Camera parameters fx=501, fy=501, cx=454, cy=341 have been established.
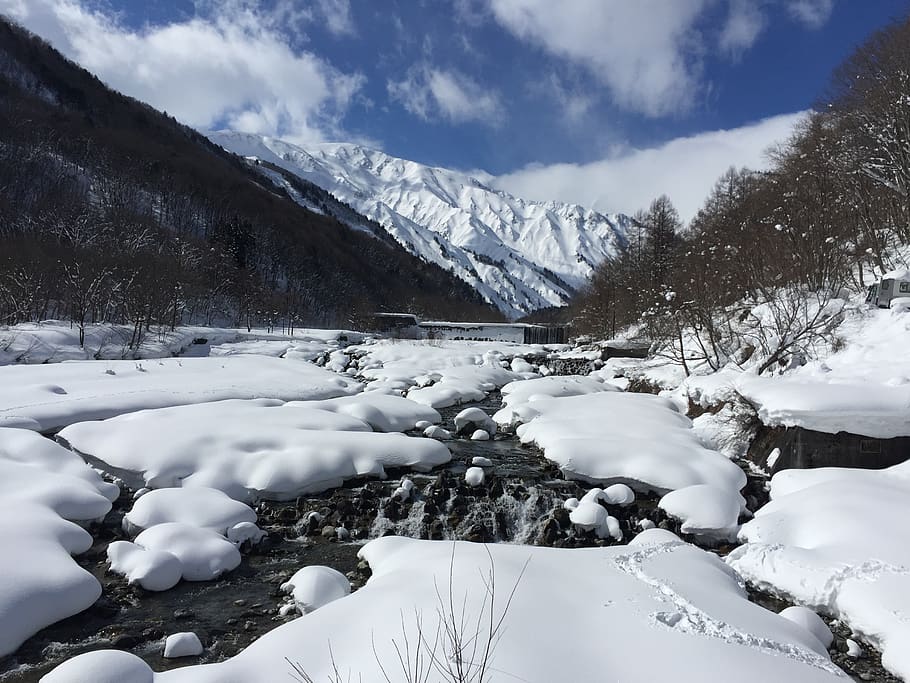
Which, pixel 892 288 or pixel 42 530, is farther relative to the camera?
pixel 892 288

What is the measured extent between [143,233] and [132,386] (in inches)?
2056

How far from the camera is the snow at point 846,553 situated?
19.7 feet

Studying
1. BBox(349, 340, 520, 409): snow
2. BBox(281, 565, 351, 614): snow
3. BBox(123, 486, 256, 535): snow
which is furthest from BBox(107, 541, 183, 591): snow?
BBox(349, 340, 520, 409): snow

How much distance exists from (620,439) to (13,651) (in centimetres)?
1158

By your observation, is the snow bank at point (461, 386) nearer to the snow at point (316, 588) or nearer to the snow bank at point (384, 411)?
the snow bank at point (384, 411)

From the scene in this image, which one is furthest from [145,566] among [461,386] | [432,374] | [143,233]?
[143,233]

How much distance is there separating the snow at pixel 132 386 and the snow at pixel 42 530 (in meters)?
3.48

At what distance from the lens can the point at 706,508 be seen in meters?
9.23

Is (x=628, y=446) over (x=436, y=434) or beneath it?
over

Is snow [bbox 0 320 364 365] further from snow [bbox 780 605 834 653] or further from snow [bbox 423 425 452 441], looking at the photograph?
snow [bbox 780 605 834 653]

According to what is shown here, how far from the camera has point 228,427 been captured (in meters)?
12.1

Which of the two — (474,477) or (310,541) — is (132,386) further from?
(474,477)

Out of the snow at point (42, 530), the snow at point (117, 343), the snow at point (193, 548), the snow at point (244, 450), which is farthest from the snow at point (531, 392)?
the snow at point (117, 343)

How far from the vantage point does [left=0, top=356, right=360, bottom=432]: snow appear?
1380 centimetres
